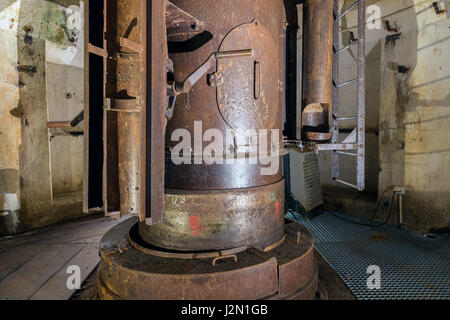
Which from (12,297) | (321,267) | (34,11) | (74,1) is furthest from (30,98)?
(321,267)

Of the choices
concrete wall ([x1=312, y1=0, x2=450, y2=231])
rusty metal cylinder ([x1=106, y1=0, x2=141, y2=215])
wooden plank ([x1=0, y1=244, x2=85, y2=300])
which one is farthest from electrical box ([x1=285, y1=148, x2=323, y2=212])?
rusty metal cylinder ([x1=106, y1=0, x2=141, y2=215])

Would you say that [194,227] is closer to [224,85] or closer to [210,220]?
[210,220]

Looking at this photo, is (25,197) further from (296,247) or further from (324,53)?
(324,53)

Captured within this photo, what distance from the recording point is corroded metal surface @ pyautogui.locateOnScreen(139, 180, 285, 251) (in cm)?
201

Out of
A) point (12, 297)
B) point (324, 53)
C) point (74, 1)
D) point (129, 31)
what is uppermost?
point (74, 1)

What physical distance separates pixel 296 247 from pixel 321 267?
35.4 inches

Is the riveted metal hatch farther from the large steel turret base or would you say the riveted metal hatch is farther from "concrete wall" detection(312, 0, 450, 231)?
"concrete wall" detection(312, 0, 450, 231)

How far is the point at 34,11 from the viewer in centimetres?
422

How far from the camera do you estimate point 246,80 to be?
2.01 meters

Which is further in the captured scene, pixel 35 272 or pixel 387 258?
pixel 387 258

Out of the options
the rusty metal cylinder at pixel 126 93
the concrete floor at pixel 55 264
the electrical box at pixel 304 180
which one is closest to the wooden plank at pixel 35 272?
the concrete floor at pixel 55 264

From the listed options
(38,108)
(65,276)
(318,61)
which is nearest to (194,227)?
(65,276)

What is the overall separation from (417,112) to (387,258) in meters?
2.16

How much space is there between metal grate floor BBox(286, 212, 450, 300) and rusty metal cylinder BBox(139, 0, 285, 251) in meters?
1.50
